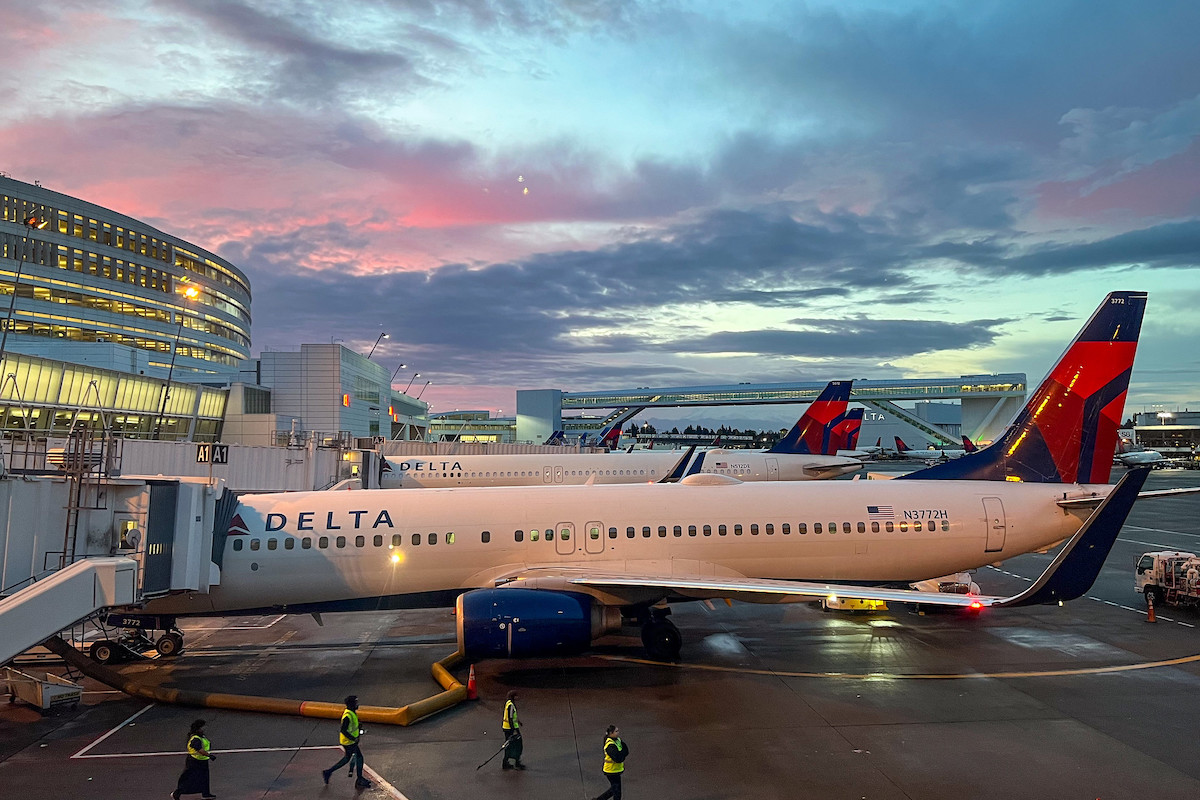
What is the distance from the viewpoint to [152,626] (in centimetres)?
1866

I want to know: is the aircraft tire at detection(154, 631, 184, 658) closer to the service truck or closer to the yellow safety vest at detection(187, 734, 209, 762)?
the yellow safety vest at detection(187, 734, 209, 762)

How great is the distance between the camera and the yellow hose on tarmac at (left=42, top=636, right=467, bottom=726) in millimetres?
14578

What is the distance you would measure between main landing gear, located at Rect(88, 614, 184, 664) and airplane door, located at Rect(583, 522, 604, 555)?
1054cm

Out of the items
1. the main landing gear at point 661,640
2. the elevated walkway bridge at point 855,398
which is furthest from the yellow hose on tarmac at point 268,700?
the elevated walkway bridge at point 855,398

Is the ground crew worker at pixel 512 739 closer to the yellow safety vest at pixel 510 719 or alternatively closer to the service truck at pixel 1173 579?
the yellow safety vest at pixel 510 719

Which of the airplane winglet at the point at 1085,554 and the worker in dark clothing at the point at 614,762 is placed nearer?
the worker in dark clothing at the point at 614,762

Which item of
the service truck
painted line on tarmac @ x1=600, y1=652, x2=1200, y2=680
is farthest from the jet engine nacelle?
the service truck

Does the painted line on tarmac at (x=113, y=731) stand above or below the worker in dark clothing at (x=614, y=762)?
below

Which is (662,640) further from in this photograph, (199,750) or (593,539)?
(199,750)

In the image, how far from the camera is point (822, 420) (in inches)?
2074

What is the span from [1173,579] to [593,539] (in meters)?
18.8

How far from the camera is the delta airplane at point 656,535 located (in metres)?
17.9

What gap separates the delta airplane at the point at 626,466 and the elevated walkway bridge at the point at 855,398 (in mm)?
85115

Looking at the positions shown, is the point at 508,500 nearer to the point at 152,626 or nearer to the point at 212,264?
the point at 152,626
